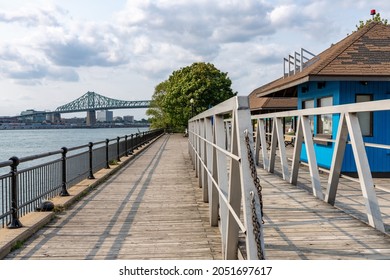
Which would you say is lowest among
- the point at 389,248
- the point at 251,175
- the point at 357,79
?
the point at 389,248

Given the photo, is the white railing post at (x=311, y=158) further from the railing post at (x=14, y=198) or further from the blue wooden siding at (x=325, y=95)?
the blue wooden siding at (x=325, y=95)

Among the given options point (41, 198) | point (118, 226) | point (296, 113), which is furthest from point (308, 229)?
point (41, 198)

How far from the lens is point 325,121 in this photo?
13.5m

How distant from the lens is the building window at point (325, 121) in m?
13.0

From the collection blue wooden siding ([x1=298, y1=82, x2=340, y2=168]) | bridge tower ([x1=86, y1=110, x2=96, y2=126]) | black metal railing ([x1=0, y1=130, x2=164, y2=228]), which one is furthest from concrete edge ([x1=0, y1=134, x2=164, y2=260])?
bridge tower ([x1=86, y1=110, x2=96, y2=126])

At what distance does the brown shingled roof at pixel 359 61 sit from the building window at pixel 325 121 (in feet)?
3.38

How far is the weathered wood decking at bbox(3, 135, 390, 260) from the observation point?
413 cm

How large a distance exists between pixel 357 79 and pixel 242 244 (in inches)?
366

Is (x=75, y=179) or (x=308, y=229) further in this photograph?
(x=75, y=179)

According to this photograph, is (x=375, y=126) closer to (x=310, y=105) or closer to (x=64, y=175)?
(x=310, y=105)

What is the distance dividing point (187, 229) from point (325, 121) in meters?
8.38

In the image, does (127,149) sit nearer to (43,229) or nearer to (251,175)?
(43,229)

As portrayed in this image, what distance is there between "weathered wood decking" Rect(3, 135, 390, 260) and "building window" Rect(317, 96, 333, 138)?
356 centimetres

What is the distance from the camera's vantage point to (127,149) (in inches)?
853
